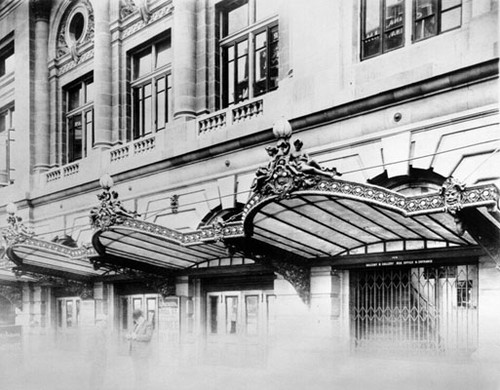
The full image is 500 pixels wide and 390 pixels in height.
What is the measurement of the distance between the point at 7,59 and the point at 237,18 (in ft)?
31.4

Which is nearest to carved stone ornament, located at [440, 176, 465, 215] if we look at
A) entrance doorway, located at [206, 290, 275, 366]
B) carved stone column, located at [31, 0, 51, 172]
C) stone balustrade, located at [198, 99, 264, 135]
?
entrance doorway, located at [206, 290, 275, 366]

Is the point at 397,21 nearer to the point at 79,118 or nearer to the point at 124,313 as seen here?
the point at 124,313

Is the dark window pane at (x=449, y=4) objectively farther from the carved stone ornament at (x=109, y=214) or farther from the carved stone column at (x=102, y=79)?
the carved stone column at (x=102, y=79)

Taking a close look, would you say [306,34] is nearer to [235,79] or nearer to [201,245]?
[235,79]

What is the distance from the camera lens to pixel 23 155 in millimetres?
18969

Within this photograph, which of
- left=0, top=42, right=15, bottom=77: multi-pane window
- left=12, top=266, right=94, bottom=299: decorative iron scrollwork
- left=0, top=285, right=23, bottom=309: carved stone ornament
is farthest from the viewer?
left=0, top=42, right=15, bottom=77: multi-pane window

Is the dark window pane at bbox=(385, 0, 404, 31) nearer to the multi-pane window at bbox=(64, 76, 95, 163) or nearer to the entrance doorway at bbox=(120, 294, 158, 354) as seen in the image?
the entrance doorway at bbox=(120, 294, 158, 354)

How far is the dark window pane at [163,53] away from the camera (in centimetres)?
1560

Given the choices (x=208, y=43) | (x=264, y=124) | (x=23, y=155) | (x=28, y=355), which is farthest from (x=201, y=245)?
(x=23, y=155)

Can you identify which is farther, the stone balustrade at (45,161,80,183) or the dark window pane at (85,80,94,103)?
the dark window pane at (85,80,94,103)

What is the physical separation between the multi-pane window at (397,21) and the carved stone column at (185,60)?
186 inches

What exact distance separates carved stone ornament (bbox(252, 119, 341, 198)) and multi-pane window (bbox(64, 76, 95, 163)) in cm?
953

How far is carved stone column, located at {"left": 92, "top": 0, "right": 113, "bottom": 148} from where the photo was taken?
16.5 metres

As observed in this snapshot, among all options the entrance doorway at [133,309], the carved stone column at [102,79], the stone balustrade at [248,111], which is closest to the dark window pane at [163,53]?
the carved stone column at [102,79]
